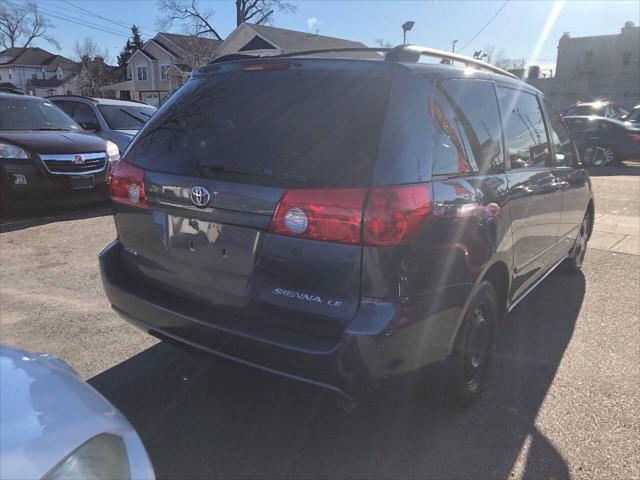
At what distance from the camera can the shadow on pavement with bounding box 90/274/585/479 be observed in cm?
238

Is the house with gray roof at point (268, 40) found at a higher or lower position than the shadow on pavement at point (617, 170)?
higher

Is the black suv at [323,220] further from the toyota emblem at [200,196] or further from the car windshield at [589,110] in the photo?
the car windshield at [589,110]

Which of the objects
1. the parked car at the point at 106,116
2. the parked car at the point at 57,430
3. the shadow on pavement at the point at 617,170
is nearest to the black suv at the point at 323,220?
the parked car at the point at 57,430

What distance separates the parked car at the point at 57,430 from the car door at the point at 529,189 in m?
2.30

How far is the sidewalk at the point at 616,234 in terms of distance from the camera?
21.0ft

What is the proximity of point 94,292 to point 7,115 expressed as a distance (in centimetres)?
472

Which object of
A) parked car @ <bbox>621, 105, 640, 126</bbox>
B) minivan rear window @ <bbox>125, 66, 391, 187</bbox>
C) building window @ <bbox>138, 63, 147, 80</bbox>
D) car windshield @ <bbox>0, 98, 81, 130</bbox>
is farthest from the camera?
building window @ <bbox>138, 63, 147, 80</bbox>

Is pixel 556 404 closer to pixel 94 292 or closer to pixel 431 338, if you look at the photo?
pixel 431 338

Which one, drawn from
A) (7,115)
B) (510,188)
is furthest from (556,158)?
(7,115)

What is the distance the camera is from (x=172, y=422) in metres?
2.70

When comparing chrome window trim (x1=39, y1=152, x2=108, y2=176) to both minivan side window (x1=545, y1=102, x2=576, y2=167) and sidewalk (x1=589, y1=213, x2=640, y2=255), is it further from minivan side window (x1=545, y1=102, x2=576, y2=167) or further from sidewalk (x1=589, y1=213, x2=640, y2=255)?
sidewalk (x1=589, y1=213, x2=640, y2=255)

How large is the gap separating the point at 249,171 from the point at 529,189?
191cm

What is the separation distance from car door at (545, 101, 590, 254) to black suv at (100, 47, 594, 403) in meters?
1.49

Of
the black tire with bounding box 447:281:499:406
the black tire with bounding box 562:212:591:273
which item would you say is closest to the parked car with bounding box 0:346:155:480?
the black tire with bounding box 447:281:499:406
